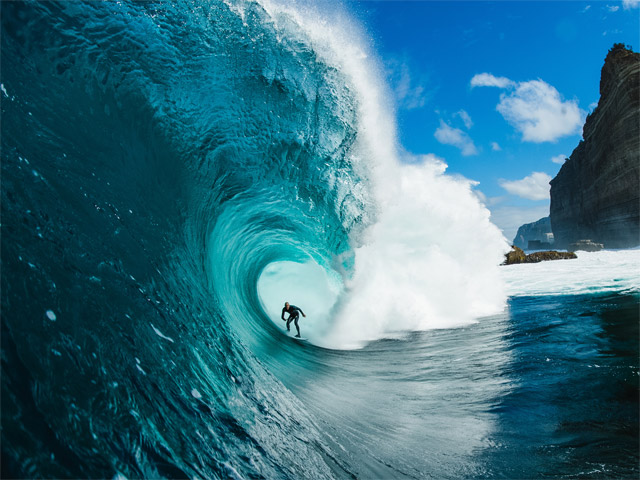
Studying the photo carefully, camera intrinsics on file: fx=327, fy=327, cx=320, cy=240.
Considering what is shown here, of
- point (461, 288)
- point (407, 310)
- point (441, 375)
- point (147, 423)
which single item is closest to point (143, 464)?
point (147, 423)

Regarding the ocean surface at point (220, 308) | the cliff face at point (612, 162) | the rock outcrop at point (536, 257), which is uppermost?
the cliff face at point (612, 162)

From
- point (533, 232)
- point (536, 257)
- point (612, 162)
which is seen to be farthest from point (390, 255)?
point (533, 232)

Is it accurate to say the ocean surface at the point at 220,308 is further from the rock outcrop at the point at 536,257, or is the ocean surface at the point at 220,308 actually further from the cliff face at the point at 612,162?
the cliff face at the point at 612,162

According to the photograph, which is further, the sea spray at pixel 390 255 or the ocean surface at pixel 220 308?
the sea spray at pixel 390 255

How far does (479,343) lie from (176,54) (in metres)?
7.44

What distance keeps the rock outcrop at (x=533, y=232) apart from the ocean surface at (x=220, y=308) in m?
123

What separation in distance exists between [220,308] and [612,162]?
44.6 m

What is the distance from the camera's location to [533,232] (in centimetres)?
13212

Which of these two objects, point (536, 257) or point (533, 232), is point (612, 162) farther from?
point (533, 232)

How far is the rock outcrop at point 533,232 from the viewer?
121119 millimetres

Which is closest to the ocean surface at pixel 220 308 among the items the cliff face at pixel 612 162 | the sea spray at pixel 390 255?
the sea spray at pixel 390 255

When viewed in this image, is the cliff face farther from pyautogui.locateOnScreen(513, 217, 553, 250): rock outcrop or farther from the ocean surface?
pyautogui.locateOnScreen(513, 217, 553, 250): rock outcrop

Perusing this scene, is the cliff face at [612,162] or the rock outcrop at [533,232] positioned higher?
the rock outcrop at [533,232]

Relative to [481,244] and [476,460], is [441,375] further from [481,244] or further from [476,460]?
[481,244]
